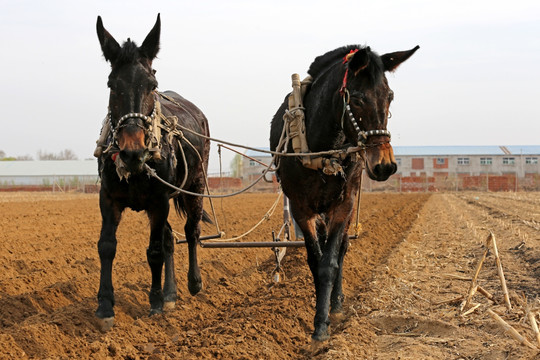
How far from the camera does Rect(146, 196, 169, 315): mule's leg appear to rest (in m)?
6.46

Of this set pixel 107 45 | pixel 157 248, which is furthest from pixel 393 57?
pixel 157 248

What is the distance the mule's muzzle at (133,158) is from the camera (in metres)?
5.14

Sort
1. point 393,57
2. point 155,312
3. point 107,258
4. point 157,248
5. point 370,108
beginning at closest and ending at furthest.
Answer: point 370,108
point 393,57
point 107,258
point 155,312
point 157,248

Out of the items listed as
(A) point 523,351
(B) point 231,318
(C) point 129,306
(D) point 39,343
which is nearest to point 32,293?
(C) point 129,306

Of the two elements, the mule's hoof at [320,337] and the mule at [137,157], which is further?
the mule at [137,157]

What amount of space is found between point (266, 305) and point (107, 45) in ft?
10.2

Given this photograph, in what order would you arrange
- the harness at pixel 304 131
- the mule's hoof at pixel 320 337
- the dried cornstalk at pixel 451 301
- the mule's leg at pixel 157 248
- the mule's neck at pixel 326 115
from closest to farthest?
the harness at pixel 304 131
the mule's hoof at pixel 320 337
the mule's neck at pixel 326 115
the dried cornstalk at pixel 451 301
the mule's leg at pixel 157 248

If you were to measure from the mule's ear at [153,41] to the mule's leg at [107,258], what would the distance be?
149 centimetres

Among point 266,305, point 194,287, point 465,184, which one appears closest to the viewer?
point 266,305

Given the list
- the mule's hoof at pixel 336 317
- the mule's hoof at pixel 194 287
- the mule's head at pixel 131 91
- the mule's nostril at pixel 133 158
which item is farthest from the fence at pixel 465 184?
the mule's nostril at pixel 133 158

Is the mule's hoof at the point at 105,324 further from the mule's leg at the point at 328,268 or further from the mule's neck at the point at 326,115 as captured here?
the mule's neck at the point at 326,115

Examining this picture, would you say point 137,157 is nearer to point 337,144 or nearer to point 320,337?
point 337,144

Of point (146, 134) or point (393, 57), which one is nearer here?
point (393, 57)

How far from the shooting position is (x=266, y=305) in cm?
637
